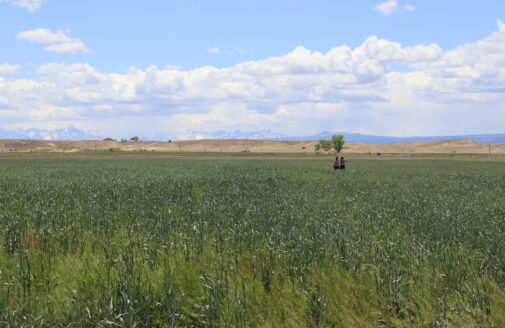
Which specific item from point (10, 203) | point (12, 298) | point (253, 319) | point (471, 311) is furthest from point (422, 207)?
point (10, 203)

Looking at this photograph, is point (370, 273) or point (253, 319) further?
point (370, 273)

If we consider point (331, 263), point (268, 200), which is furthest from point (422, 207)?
point (331, 263)

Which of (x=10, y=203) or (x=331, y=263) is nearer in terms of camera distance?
(x=331, y=263)

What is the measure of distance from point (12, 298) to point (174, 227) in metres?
5.10

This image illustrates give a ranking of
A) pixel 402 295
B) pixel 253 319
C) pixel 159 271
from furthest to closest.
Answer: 1. pixel 159 271
2. pixel 402 295
3. pixel 253 319

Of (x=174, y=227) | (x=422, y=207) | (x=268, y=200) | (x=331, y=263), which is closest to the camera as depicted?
→ (x=331, y=263)

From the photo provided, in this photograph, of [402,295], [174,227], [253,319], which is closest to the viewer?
[253,319]

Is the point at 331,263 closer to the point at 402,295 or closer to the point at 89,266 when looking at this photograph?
the point at 402,295

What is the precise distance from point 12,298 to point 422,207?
15873mm

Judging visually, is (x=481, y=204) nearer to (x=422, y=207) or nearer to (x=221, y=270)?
(x=422, y=207)

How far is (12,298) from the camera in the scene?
6.99 meters

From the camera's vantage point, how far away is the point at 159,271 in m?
7.99

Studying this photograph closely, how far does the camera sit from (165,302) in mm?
6883

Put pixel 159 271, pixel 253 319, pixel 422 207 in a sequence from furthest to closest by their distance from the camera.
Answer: pixel 422 207 < pixel 159 271 < pixel 253 319
